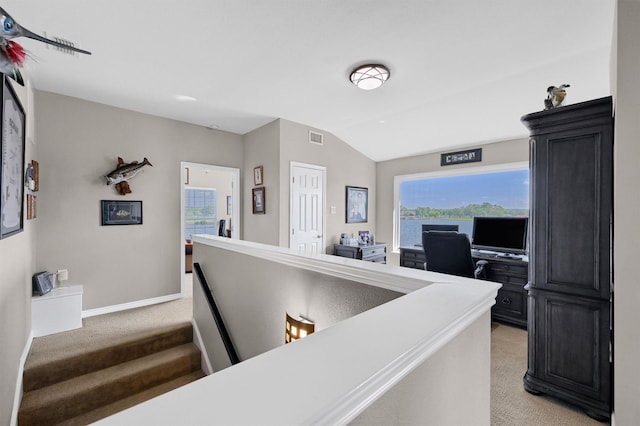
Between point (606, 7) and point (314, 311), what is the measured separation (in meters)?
2.89

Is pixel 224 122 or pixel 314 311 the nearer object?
pixel 314 311

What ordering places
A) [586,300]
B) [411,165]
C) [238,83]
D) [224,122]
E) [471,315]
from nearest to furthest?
[471,315], [586,300], [238,83], [224,122], [411,165]

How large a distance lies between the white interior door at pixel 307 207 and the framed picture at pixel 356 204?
0.67m

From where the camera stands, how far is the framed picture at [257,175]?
4.44 m

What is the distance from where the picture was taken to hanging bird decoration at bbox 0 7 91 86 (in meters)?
1.04

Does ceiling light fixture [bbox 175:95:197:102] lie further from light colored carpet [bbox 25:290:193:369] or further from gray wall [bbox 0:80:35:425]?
light colored carpet [bbox 25:290:193:369]

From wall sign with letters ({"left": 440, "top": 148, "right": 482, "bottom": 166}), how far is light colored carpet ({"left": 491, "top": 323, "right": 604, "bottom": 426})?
2869 mm

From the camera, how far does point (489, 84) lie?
3.12 metres

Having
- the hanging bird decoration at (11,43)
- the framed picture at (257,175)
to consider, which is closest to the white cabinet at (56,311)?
the framed picture at (257,175)

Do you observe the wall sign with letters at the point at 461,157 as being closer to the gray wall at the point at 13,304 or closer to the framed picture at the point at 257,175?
the framed picture at the point at 257,175

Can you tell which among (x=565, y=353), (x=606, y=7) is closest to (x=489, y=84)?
(x=606, y=7)

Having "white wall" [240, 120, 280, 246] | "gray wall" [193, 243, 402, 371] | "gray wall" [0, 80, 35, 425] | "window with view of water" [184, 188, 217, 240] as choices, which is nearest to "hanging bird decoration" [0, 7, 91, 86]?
"gray wall" [0, 80, 35, 425]

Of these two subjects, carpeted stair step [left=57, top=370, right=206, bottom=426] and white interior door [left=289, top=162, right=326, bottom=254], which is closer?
carpeted stair step [left=57, top=370, right=206, bottom=426]

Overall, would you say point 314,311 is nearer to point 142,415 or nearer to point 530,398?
point 142,415
